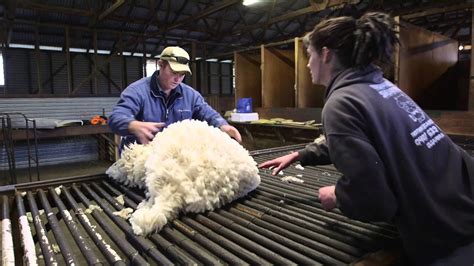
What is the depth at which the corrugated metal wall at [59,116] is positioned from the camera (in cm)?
683

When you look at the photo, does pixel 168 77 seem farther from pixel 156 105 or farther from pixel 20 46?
pixel 20 46

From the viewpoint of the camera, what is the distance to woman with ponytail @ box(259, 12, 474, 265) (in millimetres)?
1019

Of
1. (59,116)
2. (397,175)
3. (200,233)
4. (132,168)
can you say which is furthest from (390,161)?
(59,116)

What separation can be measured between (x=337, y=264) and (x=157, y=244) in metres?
0.62

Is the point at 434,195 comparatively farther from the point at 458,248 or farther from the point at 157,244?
the point at 157,244

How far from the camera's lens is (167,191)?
1.42 meters

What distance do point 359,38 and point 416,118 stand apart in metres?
0.34

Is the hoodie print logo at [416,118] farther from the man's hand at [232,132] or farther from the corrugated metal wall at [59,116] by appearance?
the corrugated metal wall at [59,116]

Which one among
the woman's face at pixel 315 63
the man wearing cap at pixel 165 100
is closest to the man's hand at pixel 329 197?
the woman's face at pixel 315 63

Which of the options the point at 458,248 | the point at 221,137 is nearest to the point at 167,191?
the point at 221,137

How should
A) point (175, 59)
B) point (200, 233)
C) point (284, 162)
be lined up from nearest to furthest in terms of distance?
point (200, 233) < point (284, 162) < point (175, 59)

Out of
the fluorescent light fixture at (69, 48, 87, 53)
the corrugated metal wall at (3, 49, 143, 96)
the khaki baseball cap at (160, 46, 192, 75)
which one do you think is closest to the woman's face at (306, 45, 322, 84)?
the khaki baseball cap at (160, 46, 192, 75)

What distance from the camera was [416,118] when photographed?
113 centimetres

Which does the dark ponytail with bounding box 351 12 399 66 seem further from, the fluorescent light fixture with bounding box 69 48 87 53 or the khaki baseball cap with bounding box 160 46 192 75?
the fluorescent light fixture with bounding box 69 48 87 53
